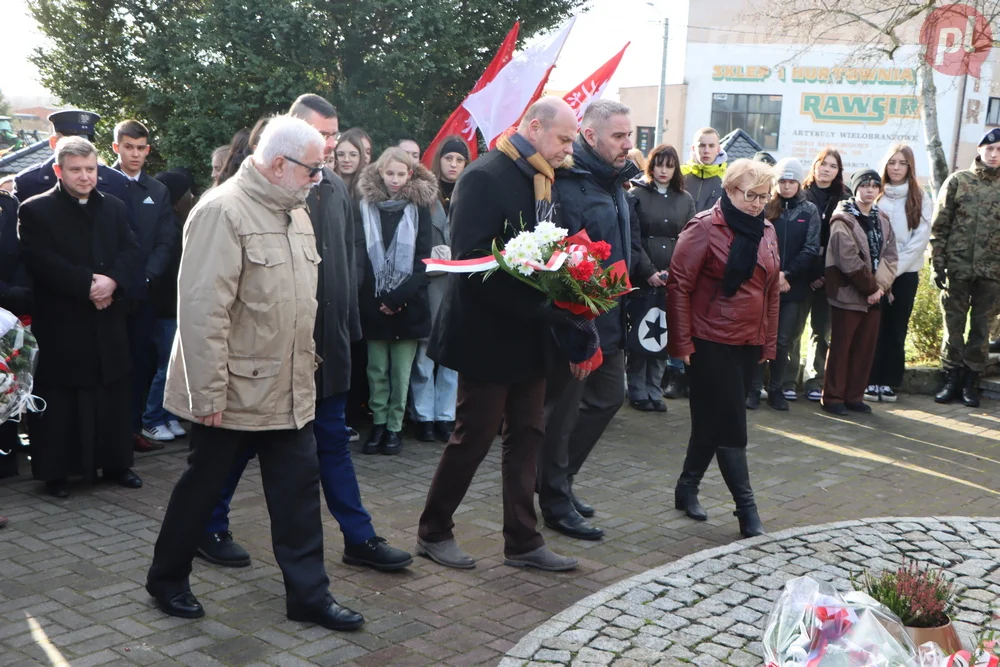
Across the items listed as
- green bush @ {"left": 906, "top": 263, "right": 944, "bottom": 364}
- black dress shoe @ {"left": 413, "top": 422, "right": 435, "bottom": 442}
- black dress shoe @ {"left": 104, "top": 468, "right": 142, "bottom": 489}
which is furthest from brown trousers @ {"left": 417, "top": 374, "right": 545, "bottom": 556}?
green bush @ {"left": 906, "top": 263, "right": 944, "bottom": 364}

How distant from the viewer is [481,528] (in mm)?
6023

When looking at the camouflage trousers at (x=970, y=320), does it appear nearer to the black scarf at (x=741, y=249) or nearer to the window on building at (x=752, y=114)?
the black scarf at (x=741, y=249)

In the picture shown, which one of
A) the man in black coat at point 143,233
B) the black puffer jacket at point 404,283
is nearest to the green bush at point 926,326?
the black puffer jacket at point 404,283

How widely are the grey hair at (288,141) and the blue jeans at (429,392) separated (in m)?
3.77

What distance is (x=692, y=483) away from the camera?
6371mm

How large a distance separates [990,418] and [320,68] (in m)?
9.09

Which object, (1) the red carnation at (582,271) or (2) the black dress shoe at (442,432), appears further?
(2) the black dress shoe at (442,432)

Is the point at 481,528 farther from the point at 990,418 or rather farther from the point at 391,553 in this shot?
the point at 990,418

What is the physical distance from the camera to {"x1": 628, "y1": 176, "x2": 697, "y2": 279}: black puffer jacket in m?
9.09

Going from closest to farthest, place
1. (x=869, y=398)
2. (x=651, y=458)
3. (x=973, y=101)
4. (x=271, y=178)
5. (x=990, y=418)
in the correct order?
(x=271, y=178) < (x=651, y=458) < (x=990, y=418) < (x=869, y=398) < (x=973, y=101)

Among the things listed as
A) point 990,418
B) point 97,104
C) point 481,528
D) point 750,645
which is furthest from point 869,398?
point 97,104

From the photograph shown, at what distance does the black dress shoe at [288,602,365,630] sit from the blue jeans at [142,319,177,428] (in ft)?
12.0

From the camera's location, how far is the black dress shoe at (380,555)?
5230 mm

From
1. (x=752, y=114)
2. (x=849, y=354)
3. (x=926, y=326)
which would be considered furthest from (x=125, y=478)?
(x=752, y=114)
